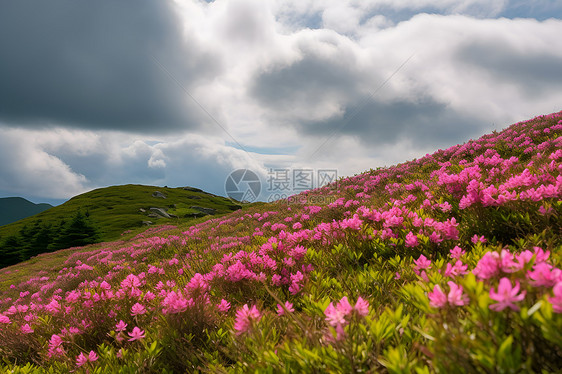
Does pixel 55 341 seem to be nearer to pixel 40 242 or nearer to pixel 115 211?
pixel 40 242

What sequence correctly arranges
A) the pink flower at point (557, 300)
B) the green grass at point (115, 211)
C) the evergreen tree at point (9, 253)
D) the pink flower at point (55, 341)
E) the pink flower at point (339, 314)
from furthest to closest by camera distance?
the green grass at point (115, 211) → the evergreen tree at point (9, 253) → the pink flower at point (55, 341) → the pink flower at point (339, 314) → the pink flower at point (557, 300)

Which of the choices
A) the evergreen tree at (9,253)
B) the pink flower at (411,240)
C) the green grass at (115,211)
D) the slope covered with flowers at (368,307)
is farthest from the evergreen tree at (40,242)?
the pink flower at (411,240)

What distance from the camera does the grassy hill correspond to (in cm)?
4341

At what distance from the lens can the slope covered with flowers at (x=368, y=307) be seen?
3.78ft

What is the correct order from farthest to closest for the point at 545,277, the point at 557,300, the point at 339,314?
the point at 339,314, the point at 545,277, the point at 557,300

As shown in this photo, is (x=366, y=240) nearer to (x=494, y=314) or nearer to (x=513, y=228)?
(x=513, y=228)

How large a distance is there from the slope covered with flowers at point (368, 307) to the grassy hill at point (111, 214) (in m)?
43.2

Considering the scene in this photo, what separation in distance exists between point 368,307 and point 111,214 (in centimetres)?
6892

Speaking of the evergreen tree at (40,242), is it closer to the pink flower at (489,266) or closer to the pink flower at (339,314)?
the pink flower at (339,314)

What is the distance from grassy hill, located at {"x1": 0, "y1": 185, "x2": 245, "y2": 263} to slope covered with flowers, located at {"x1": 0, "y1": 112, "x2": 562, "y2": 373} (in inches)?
1701

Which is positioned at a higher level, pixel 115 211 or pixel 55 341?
pixel 55 341

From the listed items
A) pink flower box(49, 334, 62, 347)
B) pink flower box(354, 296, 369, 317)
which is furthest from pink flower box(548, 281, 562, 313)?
pink flower box(49, 334, 62, 347)

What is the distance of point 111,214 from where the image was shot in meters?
59.0

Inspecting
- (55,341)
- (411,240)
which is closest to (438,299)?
(411,240)
